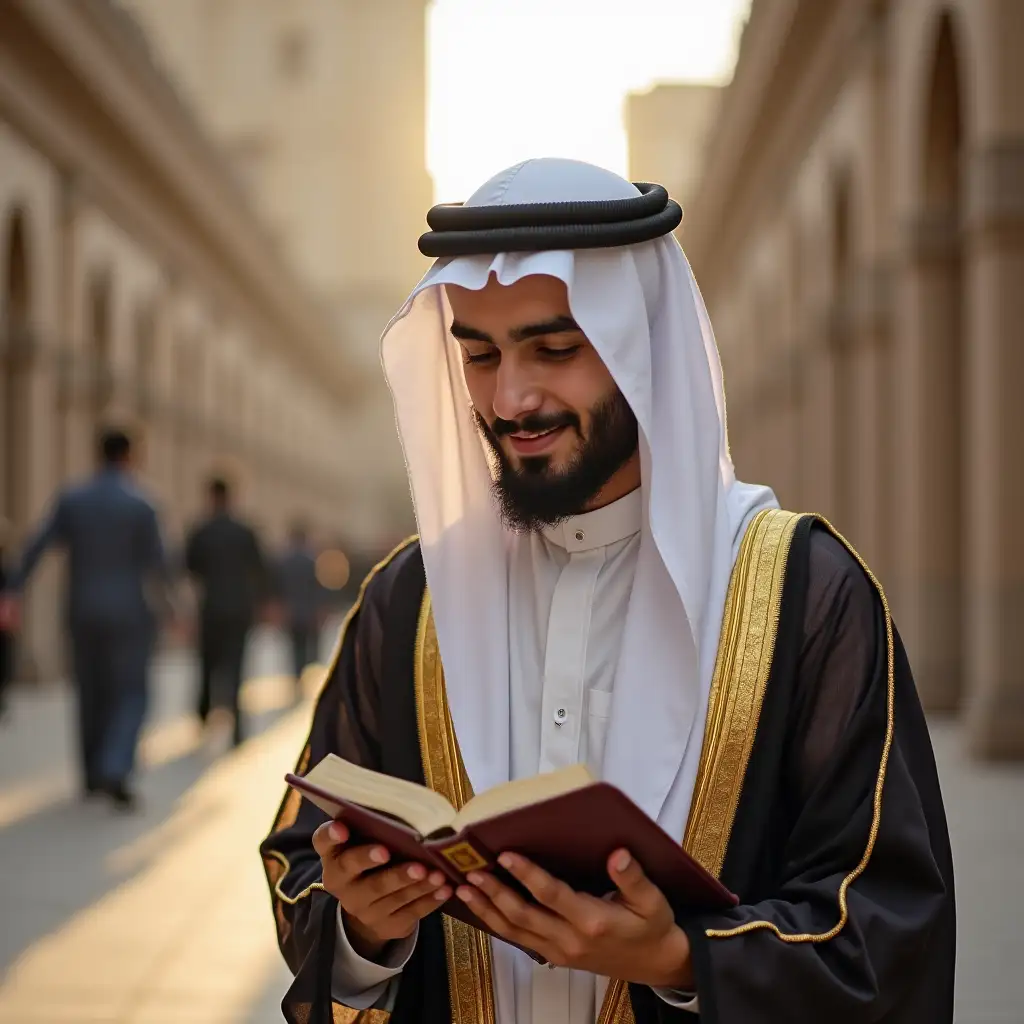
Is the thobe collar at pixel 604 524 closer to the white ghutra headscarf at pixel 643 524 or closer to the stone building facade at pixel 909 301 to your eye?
the white ghutra headscarf at pixel 643 524

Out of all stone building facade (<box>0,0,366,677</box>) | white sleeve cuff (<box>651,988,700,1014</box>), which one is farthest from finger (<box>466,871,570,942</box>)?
stone building facade (<box>0,0,366,677</box>)

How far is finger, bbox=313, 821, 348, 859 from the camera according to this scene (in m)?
1.67

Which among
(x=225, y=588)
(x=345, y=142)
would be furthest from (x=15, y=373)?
(x=345, y=142)

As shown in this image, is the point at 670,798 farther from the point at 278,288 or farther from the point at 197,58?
the point at 197,58

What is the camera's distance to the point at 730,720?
1881 millimetres

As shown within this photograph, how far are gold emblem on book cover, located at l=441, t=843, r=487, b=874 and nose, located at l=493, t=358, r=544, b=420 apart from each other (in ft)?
1.89

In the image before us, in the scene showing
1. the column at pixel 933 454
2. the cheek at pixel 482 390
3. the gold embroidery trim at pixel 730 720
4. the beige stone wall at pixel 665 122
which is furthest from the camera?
the beige stone wall at pixel 665 122

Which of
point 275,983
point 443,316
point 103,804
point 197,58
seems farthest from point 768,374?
point 197,58

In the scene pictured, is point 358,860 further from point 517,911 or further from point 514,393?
point 514,393

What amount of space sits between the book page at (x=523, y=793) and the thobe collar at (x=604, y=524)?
0.53 m

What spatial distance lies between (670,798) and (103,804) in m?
6.77

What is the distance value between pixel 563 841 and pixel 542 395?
600mm

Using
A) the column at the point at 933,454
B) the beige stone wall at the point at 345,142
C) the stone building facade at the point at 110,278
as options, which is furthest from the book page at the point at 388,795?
the beige stone wall at the point at 345,142

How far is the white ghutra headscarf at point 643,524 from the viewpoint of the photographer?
1.89 m
